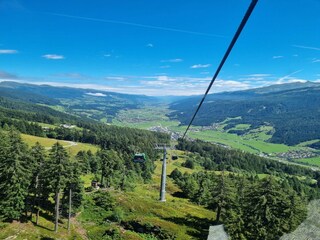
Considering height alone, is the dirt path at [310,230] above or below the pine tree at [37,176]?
above

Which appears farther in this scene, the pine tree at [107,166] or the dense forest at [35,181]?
the pine tree at [107,166]

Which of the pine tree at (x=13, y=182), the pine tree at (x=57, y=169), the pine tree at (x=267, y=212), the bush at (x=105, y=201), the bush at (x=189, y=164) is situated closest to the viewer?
the pine tree at (x=267, y=212)

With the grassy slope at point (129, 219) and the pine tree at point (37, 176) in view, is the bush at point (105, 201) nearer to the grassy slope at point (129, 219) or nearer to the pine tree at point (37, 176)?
the grassy slope at point (129, 219)

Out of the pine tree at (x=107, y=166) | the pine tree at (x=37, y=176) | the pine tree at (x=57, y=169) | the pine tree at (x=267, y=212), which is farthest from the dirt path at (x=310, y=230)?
the pine tree at (x=107, y=166)

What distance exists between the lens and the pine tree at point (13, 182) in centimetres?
5216

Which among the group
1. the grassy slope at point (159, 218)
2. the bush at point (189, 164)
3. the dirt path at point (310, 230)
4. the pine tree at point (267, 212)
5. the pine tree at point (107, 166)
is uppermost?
the dirt path at point (310, 230)

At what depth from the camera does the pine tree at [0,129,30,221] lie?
171 feet

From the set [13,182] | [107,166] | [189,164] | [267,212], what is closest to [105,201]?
[107,166]

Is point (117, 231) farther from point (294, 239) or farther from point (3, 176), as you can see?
point (294, 239)

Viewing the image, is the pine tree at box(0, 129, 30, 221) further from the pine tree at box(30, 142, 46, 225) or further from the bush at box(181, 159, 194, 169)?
the bush at box(181, 159, 194, 169)

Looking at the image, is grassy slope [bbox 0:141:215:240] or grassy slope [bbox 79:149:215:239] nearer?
grassy slope [bbox 0:141:215:240]

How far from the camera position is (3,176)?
54438 millimetres

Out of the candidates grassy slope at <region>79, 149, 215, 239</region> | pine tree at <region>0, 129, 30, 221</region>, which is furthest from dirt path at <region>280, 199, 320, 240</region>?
pine tree at <region>0, 129, 30, 221</region>

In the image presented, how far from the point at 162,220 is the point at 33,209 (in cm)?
2504
